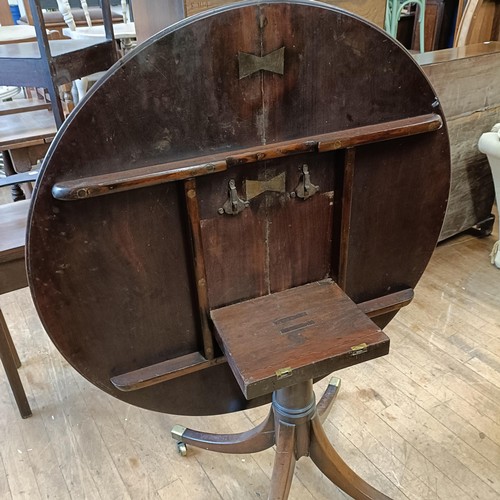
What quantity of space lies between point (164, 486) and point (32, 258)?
88 centimetres

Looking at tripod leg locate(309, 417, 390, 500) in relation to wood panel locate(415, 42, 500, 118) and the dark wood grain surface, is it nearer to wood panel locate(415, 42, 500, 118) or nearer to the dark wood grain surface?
the dark wood grain surface

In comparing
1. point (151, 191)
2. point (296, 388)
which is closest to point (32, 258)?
point (151, 191)

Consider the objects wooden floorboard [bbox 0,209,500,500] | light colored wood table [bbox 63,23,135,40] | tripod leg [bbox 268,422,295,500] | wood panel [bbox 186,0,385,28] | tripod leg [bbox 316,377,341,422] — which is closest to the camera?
tripod leg [bbox 268,422,295,500]

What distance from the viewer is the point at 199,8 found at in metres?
1.25

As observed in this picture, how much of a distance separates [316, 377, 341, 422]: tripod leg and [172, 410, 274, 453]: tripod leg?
0.71ft

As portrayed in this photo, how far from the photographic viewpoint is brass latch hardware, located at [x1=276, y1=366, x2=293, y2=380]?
0.81m

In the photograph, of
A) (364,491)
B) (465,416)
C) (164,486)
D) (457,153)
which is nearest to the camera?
(364,491)

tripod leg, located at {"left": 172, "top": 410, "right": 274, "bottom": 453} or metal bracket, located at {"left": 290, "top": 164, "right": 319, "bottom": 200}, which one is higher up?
metal bracket, located at {"left": 290, "top": 164, "right": 319, "bottom": 200}

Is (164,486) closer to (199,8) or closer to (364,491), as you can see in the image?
(364,491)

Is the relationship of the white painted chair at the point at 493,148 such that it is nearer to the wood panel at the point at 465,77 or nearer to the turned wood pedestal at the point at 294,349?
the wood panel at the point at 465,77

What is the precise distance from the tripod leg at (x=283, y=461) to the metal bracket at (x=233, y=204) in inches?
22.8

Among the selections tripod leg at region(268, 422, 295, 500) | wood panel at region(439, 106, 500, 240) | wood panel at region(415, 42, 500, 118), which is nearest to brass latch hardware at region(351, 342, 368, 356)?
tripod leg at region(268, 422, 295, 500)

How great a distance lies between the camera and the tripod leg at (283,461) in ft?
3.84

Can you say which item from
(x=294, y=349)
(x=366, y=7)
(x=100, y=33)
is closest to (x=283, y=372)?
(x=294, y=349)
